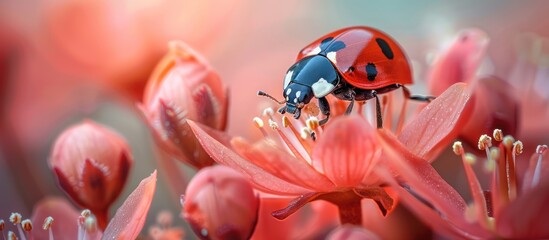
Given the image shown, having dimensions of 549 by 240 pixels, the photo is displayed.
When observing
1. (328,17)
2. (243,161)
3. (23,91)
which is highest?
(243,161)

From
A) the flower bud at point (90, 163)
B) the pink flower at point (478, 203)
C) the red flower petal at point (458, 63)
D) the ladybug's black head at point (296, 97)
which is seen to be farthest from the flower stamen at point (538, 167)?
the flower bud at point (90, 163)

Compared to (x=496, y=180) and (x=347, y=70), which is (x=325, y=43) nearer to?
(x=347, y=70)

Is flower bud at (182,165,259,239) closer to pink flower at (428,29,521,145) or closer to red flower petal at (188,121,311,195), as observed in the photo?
red flower petal at (188,121,311,195)

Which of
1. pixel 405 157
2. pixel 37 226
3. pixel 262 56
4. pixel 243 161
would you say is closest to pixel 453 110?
pixel 405 157

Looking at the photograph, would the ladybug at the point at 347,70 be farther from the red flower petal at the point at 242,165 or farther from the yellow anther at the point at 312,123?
the red flower petal at the point at 242,165

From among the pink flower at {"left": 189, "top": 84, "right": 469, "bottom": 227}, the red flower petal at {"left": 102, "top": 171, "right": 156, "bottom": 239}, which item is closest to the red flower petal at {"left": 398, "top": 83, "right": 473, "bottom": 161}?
the pink flower at {"left": 189, "top": 84, "right": 469, "bottom": 227}

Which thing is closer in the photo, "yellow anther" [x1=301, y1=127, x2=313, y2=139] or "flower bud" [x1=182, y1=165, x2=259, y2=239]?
"flower bud" [x1=182, y1=165, x2=259, y2=239]

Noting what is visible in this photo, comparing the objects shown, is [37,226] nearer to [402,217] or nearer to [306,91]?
[306,91]

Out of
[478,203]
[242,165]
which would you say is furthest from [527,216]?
[242,165]
